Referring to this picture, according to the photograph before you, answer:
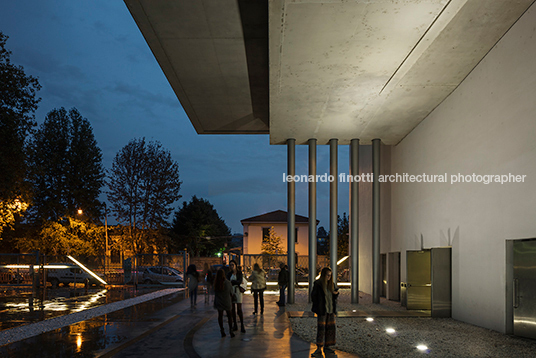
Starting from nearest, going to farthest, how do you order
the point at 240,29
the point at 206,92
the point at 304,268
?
1. the point at 240,29
2. the point at 206,92
3. the point at 304,268

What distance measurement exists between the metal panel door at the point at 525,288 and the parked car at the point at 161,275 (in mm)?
21721

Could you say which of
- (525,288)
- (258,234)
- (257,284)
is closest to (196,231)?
(258,234)

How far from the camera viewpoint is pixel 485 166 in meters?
11.9

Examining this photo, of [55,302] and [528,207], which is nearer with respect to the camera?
[528,207]

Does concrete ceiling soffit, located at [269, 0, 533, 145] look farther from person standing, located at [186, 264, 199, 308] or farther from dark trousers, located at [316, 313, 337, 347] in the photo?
dark trousers, located at [316, 313, 337, 347]

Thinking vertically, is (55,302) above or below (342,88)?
below

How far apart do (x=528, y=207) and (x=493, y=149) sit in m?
1.96

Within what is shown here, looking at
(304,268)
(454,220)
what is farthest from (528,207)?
(304,268)

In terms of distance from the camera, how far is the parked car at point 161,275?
29.3m

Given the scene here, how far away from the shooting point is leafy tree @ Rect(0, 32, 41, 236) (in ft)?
75.6

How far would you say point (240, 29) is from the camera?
1287cm

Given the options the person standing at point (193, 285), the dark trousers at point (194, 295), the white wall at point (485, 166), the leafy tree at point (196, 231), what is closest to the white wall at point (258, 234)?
the leafy tree at point (196, 231)

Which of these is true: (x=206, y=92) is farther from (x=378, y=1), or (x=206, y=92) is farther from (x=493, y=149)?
(x=493, y=149)

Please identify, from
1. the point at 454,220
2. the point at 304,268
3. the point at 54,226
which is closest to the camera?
the point at 454,220
